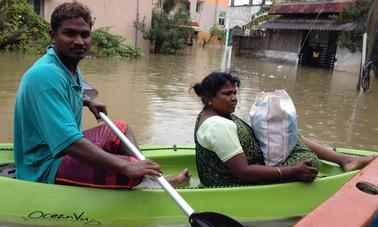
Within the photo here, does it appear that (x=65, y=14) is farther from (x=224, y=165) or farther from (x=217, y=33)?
(x=217, y=33)

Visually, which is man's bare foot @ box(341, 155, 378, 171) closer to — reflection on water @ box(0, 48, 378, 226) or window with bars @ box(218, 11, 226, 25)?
reflection on water @ box(0, 48, 378, 226)

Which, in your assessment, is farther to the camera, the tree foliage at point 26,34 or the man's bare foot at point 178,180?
the tree foliage at point 26,34

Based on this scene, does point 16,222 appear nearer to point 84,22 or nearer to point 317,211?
point 84,22

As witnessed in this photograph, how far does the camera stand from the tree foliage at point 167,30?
70.3 feet

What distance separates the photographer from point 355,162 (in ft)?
11.2

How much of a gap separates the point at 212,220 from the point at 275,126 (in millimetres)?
1044

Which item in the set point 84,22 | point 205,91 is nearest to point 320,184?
point 205,91

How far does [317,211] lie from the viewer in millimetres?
1845

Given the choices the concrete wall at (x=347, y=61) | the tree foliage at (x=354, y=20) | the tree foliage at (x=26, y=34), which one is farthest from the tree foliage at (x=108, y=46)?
the concrete wall at (x=347, y=61)

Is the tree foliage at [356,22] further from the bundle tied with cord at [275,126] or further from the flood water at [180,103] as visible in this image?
the bundle tied with cord at [275,126]

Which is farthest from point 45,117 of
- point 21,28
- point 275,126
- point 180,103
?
point 21,28

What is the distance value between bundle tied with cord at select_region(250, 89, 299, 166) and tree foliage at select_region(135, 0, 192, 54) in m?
18.8

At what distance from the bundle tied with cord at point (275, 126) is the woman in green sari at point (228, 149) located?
56mm

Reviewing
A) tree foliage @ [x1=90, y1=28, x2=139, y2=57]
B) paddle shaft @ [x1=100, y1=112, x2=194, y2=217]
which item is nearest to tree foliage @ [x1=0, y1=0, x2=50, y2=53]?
tree foliage @ [x1=90, y1=28, x2=139, y2=57]
